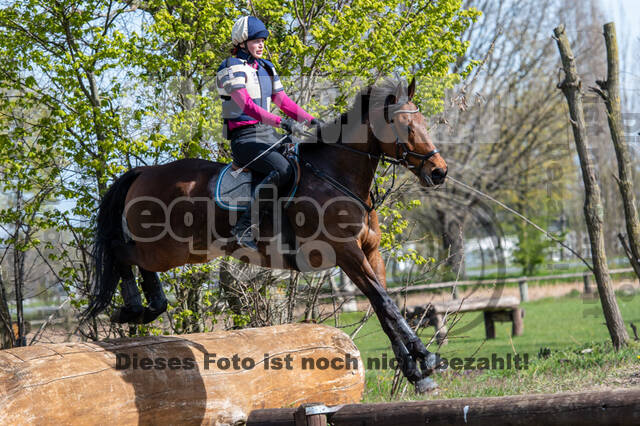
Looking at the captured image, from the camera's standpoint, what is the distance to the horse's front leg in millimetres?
4504

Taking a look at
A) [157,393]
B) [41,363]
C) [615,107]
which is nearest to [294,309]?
[157,393]

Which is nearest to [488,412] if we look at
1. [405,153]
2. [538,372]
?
[405,153]

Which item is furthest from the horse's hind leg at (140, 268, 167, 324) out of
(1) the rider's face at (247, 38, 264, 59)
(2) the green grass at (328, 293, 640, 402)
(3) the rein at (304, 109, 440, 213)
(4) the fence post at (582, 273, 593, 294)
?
(4) the fence post at (582, 273, 593, 294)

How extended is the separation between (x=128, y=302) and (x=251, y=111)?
7.22 ft

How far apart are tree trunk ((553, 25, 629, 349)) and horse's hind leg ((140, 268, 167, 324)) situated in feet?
20.8

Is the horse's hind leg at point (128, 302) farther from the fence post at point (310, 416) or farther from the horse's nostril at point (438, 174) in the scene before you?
the horse's nostril at point (438, 174)

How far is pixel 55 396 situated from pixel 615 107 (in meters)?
8.37

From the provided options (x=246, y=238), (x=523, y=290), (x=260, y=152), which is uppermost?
(x=260, y=152)

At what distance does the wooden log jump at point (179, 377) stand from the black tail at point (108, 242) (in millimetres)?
1043

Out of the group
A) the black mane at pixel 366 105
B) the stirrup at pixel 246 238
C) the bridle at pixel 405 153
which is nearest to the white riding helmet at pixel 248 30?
the black mane at pixel 366 105

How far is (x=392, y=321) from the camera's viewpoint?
184 inches

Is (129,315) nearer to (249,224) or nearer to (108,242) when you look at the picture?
(108,242)

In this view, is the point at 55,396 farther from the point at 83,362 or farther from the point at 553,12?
the point at 553,12

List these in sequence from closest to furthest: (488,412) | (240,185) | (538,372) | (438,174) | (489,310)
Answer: (488,412)
(438,174)
(240,185)
(538,372)
(489,310)
